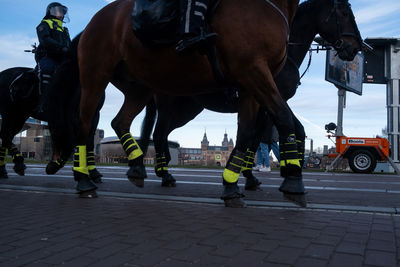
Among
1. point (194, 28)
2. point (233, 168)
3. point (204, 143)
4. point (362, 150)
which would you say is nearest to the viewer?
point (194, 28)

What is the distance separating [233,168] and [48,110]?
8.95 ft

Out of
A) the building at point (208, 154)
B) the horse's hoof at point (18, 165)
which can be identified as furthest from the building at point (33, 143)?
the horse's hoof at point (18, 165)

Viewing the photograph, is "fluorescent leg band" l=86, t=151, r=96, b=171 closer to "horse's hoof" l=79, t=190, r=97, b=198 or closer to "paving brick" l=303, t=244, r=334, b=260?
"horse's hoof" l=79, t=190, r=97, b=198

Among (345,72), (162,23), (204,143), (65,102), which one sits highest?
(345,72)

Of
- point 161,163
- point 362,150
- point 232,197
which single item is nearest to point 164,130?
point 161,163

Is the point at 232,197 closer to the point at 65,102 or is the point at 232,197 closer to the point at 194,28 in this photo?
the point at 194,28

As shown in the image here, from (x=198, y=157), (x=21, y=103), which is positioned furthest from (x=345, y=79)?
(x=198, y=157)

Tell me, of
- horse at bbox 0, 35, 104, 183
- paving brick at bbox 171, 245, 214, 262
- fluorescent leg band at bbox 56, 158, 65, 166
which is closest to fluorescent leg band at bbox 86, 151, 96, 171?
horse at bbox 0, 35, 104, 183

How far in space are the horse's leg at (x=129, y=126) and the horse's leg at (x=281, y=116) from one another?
1.75 meters

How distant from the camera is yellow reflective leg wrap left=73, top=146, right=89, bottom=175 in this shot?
4.54 m

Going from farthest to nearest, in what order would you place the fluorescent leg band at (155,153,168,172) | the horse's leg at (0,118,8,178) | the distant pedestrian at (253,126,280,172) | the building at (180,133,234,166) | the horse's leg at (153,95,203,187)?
1. the building at (180,133,234,166)
2. the distant pedestrian at (253,126,280,172)
3. the horse's leg at (0,118,8,178)
4. the fluorescent leg band at (155,153,168,172)
5. the horse's leg at (153,95,203,187)

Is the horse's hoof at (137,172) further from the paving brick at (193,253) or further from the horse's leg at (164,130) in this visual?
the paving brick at (193,253)

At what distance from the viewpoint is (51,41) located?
5449 millimetres

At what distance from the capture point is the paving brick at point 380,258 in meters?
1.87
